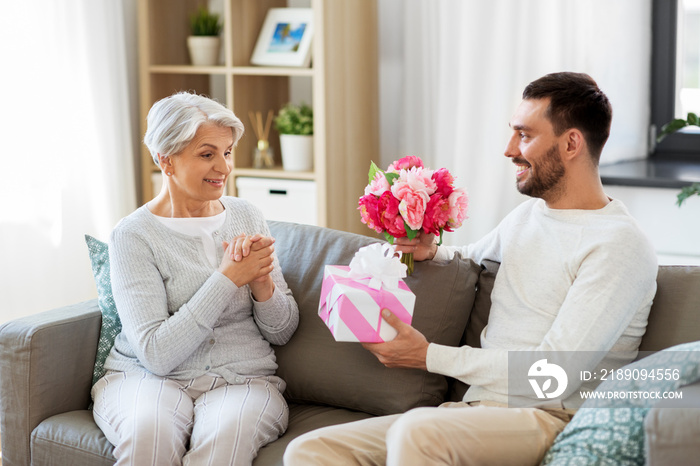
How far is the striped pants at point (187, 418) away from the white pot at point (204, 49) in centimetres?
197

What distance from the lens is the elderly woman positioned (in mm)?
1830

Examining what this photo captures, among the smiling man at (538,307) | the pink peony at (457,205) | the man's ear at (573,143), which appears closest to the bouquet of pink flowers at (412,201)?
the pink peony at (457,205)

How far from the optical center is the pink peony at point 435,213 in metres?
1.90

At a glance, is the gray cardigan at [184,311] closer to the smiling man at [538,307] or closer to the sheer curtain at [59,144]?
the smiling man at [538,307]

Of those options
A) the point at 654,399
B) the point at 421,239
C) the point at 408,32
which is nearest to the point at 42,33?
the point at 408,32

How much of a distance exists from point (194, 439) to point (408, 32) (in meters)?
2.08

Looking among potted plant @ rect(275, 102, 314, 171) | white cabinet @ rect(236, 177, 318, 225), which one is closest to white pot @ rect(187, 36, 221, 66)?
potted plant @ rect(275, 102, 314, 171)

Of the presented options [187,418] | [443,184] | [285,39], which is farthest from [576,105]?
[285,39]

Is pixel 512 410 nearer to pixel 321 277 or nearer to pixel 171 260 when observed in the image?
pixel 321 277

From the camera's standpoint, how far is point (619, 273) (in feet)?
5.57

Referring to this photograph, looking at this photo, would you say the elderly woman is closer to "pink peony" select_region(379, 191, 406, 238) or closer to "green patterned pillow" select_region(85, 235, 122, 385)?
"green patterned pillow" select_region(85, 235, 122, 385)

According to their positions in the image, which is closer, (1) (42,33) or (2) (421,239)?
(2) (421,239)

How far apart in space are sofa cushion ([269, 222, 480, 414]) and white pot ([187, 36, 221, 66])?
5.79ft

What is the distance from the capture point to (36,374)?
2.01 meters
